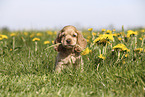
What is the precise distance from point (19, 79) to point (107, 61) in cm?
188

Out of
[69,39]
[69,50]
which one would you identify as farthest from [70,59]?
[69,39]

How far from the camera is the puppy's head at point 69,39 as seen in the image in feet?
11.1

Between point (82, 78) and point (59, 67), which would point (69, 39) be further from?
point (82, 78)

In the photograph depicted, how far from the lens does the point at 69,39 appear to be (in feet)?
11.0

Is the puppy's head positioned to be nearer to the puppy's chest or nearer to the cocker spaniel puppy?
the cocker spaniel puppy

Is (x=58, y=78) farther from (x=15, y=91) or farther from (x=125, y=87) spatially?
(x=125, y=87)

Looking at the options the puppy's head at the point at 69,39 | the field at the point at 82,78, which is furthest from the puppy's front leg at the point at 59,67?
the puppy's head at the point at 69,39

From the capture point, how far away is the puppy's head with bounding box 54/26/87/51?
3.38 meters

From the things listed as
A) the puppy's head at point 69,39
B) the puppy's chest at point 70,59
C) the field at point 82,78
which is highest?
the puppy's head at point 69,39

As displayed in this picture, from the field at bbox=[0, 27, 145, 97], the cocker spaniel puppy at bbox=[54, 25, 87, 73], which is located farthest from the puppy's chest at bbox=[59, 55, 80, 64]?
the field at bbox=[0, 27, 145, 97]

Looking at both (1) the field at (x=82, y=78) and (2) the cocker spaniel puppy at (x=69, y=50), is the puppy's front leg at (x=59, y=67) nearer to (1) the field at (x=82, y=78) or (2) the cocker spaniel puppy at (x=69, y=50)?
(2) the cocker spaniel puppy at (x=69, y=50)

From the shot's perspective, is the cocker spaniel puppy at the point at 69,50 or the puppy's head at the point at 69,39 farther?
the cocker spaniel puppy at the point at 69,50

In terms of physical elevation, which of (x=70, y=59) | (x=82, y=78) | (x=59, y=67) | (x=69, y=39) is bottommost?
(x=82, y=78)

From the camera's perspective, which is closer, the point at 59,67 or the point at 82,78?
the point at 82,78
